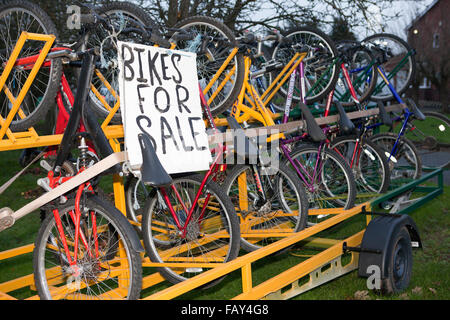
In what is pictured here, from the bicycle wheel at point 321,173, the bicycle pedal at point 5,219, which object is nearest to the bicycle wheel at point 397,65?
the bicycle wheel at point 321,173

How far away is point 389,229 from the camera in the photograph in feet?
12.5

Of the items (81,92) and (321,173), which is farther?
(321,173)

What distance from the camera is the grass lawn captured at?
414 cm

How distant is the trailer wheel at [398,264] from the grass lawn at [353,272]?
9cm

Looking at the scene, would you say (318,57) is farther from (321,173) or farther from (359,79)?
(321,173)

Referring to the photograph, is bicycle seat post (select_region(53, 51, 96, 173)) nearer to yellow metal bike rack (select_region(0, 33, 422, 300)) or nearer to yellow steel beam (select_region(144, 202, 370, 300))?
yellow metal bike rack (select_region(0, 33, 422, 300))

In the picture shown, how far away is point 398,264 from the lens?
4.01 meters

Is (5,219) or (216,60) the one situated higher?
(216,60)

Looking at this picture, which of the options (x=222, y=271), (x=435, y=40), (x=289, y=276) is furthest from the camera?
(x=435, y=40)

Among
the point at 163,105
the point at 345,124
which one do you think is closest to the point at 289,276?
the point at 163,105

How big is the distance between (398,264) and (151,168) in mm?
2305

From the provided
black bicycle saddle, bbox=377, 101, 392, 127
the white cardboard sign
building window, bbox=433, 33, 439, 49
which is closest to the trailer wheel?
the white cardboard sign

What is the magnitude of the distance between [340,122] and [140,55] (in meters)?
2.43

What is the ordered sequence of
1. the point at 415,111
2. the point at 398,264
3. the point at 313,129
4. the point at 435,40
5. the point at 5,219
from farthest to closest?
the point at 435,40
the point at 415,111
the point at 313,129
the point at 398,264
the point at 5,219
